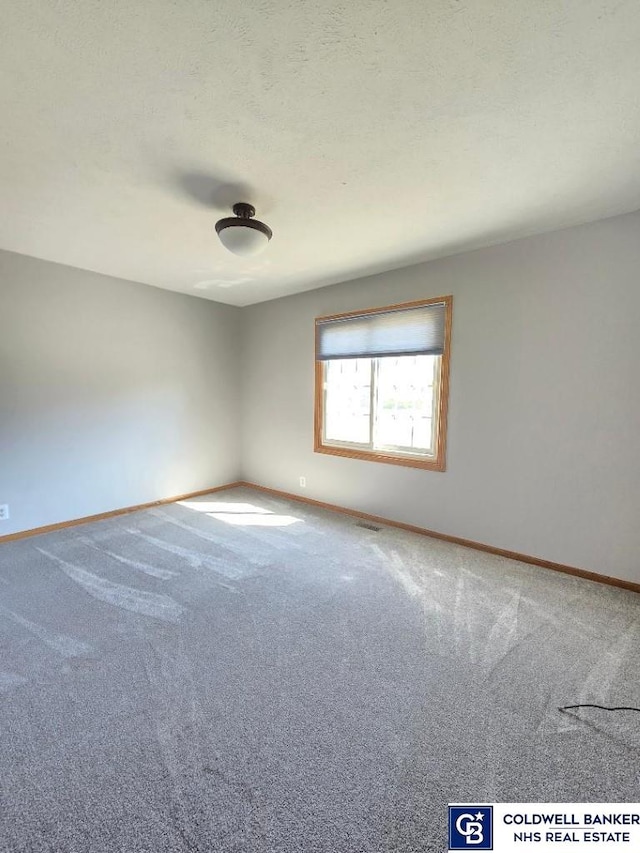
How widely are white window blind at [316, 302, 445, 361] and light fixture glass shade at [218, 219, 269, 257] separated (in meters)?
1.62

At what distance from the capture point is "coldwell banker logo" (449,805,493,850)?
1066 mm

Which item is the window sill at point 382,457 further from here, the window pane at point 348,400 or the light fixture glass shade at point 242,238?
the light fixture glass shade at point 242,238

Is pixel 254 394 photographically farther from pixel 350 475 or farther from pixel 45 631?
pixel 45 631

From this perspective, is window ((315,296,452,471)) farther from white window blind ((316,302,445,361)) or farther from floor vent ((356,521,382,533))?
floor vent ((356,521,382,533))

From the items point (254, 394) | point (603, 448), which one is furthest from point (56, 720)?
point (254, 394)

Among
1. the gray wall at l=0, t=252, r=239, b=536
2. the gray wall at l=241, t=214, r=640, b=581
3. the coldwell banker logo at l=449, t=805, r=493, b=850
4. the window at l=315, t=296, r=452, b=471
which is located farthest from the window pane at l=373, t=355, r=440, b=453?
the coldwell banker logo at l=449, t=805, r=493, b=850

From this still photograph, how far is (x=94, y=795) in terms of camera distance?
1.17 m

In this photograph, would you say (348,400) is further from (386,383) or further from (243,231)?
(243,231)

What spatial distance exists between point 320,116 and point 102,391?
10.7 ft

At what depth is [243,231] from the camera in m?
2.18

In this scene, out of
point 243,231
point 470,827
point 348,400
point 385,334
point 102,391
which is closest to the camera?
point 470,827

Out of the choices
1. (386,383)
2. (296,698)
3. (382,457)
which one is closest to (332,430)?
(382,457)

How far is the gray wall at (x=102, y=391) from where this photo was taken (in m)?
3.22

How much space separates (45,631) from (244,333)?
3.82 m
